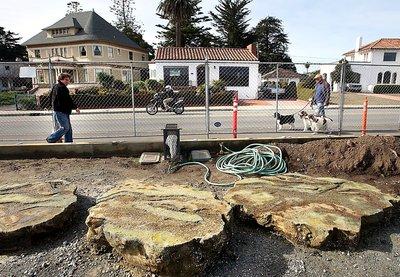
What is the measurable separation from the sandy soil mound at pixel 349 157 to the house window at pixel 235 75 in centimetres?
1911

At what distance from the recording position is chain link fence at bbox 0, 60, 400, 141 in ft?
35.6

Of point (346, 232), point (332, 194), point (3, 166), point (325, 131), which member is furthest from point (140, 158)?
point (325, 131)

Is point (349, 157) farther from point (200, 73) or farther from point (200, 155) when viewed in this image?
point (200, 73)

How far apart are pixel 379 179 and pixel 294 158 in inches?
62.8

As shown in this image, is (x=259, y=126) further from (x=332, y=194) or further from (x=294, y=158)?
(x=332, y=194)

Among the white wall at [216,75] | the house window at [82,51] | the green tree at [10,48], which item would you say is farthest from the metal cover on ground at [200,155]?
the green tree at [10,48]

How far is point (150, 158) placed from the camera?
22.9 feet

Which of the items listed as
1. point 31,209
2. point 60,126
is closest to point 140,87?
point 60,126

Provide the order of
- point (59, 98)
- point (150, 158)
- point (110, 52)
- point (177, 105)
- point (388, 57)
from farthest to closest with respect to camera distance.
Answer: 1. point (110, 52)
2. point (388, 57)
3. point (177, 105)
4. point (59, 98)
5. point (150, 158)

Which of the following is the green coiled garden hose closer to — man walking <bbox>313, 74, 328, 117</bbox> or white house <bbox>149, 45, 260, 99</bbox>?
man walking <bbox>313, 74, 328, 117</bbox>

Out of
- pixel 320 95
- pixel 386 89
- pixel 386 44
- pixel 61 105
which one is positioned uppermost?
pixel 386 44

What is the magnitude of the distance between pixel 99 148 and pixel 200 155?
2295mm

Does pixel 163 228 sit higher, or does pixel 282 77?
pixel 282 77

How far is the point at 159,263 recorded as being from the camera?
3.06 metres
